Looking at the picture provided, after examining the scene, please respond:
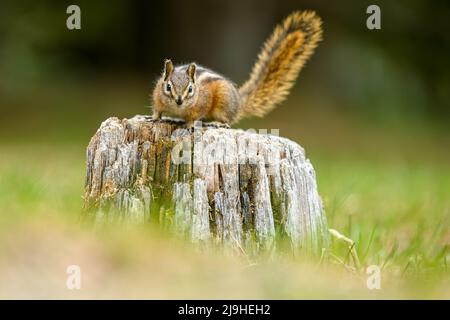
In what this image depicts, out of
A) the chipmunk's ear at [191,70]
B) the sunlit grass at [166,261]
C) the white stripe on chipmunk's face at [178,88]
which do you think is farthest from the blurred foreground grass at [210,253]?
the chipmunk's ear at [191,70]

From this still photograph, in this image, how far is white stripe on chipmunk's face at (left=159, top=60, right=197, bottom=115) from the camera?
6.31 meters

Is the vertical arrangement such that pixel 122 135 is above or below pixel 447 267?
above

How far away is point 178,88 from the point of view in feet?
20.8

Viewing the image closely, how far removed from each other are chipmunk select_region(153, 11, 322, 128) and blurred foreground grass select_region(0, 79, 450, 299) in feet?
3.48

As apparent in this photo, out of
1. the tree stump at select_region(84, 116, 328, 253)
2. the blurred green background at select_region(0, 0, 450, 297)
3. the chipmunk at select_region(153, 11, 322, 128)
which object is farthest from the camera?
the blurred green background at select_region(0, 0, 450, 297)

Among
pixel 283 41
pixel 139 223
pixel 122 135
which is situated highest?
pixel 283 41

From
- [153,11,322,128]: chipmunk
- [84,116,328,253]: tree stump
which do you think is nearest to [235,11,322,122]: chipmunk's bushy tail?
[153,11,322,128]: chipmunk

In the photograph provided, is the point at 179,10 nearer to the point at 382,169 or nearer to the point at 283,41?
the point at 382,169

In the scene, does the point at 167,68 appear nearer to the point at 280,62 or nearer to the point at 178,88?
the point at 178,88

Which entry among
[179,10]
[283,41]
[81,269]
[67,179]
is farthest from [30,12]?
[81,269]

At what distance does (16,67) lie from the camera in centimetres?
1866

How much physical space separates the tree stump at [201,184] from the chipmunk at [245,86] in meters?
0.58

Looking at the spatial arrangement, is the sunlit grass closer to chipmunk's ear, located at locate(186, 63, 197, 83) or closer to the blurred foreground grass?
the blurred foreground grass

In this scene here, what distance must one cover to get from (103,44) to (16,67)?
2.12m
